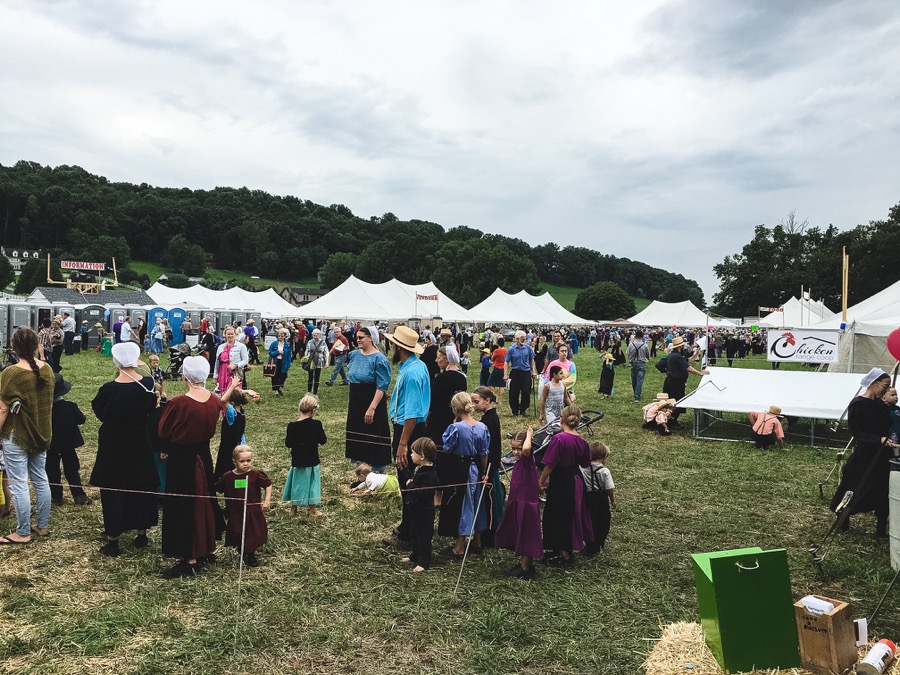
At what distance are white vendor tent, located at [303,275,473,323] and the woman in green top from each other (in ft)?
89.4

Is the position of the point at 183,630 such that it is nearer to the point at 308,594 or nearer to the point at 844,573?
the point at 308,594

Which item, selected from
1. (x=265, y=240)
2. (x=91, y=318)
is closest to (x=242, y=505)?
(x=91, y=318)

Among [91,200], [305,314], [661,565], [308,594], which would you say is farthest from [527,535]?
[91,200]

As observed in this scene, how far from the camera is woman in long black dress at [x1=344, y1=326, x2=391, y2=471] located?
6430mm

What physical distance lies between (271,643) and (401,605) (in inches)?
36.5

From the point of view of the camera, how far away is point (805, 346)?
14.6 metres

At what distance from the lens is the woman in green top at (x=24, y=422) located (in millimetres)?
4875

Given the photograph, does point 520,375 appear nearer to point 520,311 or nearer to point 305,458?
point 305,458

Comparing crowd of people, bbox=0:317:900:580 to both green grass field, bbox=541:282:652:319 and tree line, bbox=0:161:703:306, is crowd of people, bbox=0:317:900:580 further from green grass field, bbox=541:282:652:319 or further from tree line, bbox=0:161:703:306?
green grass field, bbox=541:282:652:319

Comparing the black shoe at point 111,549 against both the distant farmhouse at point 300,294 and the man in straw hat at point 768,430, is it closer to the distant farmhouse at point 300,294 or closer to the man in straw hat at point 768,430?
the man in straw hat at point 768,430

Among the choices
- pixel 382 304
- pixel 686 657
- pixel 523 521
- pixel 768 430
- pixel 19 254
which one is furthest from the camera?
pixel 19 254

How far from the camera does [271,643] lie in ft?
12.4

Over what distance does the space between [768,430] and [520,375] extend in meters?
4.69

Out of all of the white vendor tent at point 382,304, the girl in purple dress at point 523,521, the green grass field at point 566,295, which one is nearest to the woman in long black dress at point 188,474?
the girl in purple dress at point 523,521
